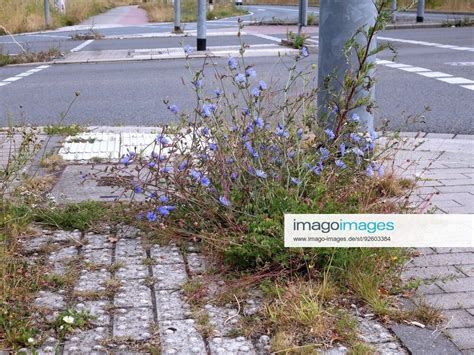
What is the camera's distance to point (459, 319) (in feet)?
10.4

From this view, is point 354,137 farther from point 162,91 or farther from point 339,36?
point 162,91

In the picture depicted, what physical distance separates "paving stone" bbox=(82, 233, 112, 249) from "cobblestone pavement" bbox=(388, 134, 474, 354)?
1622mm

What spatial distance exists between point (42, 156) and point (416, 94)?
228 inches

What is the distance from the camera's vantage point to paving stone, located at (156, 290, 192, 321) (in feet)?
10.5

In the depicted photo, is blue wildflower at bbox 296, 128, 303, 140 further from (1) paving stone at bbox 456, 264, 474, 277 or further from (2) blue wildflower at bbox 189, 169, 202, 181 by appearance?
(1) paving stone at bbox 456, 264, 474, 277

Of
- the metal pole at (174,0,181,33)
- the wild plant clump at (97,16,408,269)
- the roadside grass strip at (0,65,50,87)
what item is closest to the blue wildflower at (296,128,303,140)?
the wild plant clump at (97,16,408,269)

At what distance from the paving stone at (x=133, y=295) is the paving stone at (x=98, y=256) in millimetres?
303

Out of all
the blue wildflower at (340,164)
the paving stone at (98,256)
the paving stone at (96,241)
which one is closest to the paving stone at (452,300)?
the blue wildflower at (340,164)

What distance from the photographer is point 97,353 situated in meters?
2.88

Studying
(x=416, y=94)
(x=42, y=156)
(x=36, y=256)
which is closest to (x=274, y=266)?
(x=36, y=256)

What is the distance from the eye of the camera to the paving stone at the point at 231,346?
9.54 ft

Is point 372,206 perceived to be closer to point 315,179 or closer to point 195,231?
point 315,179

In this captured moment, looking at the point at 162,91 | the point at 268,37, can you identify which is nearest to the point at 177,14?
the point at 268,37

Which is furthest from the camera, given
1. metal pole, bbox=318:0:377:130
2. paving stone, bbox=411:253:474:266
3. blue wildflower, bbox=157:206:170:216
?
metal pole, bbox=318:0:377:130
